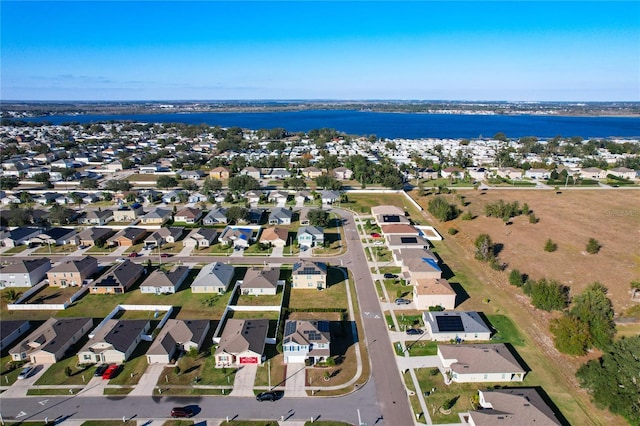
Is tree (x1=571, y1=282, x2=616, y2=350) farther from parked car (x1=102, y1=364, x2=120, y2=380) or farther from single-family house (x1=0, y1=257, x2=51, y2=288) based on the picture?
single-family house (x1=0, y1=257, x2=51, y2=288)

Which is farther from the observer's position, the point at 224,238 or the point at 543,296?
the point at 224,238

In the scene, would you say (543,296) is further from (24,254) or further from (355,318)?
(24,254)

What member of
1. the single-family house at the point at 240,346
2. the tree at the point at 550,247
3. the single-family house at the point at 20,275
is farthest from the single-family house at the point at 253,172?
the tree at the point at 550,247

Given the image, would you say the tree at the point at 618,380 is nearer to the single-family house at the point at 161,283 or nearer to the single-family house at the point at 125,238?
the single-family house at the point at 161,283

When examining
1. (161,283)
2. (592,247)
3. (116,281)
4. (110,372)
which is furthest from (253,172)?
(592,247)

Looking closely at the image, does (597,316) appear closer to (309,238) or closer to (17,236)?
(309,238)

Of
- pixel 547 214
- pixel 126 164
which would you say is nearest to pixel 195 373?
pixel 547 214

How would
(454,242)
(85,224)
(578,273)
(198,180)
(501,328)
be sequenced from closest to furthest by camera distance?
(501,328)
(578,273)
(454,242)
(85,224)
(198,180)

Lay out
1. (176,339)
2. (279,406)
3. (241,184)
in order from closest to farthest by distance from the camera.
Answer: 1. (279,406)
2. (176,339)
3. (241,184)
